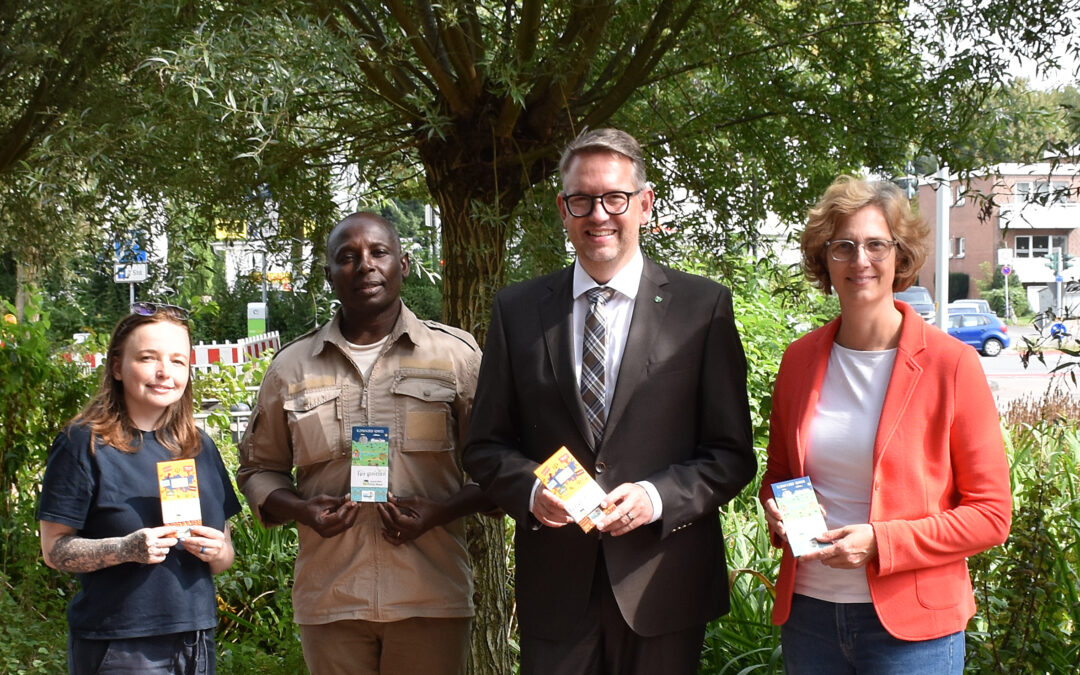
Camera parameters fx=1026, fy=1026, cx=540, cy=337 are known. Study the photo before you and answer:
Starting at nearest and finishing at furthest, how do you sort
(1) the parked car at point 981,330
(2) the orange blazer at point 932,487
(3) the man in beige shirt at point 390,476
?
(2) the orange blazer at point 932,487, (3) the man in beige shirt at point 390,476, (1) the parked car at point 981,330

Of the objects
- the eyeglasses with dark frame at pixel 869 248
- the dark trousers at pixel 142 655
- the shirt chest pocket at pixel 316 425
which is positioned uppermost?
the eyeglasses with dark frame at pixel 869 248

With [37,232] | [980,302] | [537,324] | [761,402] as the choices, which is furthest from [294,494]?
[980,302]

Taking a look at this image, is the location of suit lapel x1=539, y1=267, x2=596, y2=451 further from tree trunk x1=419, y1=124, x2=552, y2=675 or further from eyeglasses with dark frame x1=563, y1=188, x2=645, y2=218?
tree trunk x1=419, y1=124, x2=552, y2=675

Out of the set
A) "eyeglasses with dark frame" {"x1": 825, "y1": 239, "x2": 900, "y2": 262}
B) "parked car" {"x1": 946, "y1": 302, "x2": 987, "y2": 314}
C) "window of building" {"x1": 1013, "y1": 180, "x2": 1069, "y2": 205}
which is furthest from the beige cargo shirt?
"parked car" {"x1": 946, "y1": 302, "x2": 987, "y2": 314}

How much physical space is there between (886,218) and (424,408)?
1.50 metres

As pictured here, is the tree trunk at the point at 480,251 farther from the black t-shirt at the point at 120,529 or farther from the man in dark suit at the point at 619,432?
the black t-shirt at the point at 120,529

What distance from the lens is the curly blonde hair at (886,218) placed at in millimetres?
2660

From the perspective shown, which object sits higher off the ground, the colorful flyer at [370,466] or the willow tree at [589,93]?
the willow tree at [589,93]

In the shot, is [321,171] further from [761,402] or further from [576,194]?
[761,402]

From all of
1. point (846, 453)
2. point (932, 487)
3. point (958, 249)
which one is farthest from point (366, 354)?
point (958, 249)

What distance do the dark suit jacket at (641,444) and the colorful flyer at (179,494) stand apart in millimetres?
850

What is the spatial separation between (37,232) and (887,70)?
4.69 meters

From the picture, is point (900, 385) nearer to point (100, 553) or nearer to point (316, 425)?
point (316, 425)

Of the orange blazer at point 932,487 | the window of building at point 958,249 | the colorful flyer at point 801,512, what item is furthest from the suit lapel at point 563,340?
the window of building at point 958,249
